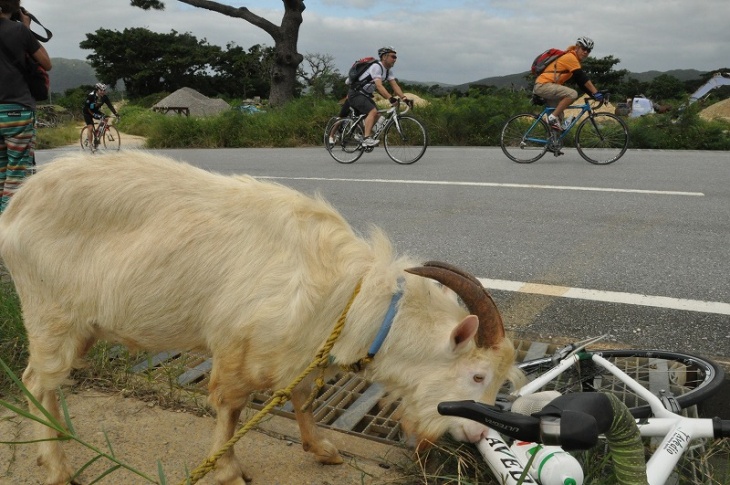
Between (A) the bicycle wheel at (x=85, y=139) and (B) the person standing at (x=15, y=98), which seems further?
(A) the bicycle wheel at (x=85, y=139)

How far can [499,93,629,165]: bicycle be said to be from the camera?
11477 millimetres

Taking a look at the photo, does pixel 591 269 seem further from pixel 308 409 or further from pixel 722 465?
pixel 308 409

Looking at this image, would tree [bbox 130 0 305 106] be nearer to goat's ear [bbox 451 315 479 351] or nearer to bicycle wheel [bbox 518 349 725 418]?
bicycle wheel [bbox 518 349 725 418]

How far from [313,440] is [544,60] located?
10361 mm

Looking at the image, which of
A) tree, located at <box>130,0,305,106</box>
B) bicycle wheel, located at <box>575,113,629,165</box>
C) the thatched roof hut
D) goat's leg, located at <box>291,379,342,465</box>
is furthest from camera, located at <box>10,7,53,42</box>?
the thatched roof hut

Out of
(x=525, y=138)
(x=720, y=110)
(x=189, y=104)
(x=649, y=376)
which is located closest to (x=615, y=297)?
(x=649, y=376)

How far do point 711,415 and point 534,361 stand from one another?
890 millimetres

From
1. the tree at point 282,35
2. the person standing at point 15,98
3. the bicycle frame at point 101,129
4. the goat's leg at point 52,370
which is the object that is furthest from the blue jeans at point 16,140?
the tree at point 282,35

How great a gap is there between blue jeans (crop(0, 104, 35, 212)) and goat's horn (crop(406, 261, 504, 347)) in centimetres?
435

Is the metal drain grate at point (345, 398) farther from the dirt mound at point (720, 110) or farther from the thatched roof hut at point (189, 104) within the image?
the thatched roof hut at point (189, 104)

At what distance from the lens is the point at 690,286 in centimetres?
457

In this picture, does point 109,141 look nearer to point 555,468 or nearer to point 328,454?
point 328,454

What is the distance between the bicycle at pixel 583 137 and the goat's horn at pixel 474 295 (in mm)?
9525

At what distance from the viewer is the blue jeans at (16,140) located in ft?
17.3
